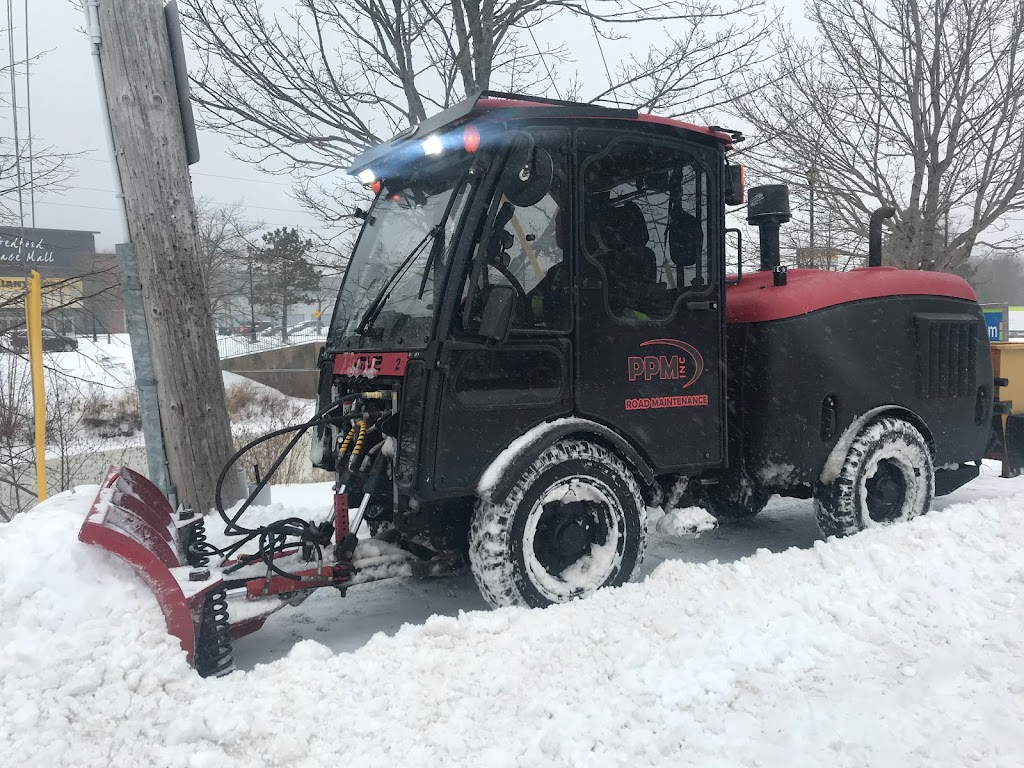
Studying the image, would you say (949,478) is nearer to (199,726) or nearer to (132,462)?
(199,726)

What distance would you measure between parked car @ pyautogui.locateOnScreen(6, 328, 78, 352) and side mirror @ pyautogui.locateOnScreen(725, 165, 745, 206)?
7500 mm

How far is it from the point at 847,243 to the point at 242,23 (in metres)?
10.7

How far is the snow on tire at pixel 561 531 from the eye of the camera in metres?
3.49

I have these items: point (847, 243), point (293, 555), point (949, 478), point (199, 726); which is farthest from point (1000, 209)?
point (199, 726)

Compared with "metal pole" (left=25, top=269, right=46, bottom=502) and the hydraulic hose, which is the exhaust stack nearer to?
the hydraulic hose

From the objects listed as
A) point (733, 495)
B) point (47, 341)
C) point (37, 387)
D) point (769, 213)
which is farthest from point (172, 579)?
point (47, 341)

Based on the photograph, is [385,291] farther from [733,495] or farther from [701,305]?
[733,495]

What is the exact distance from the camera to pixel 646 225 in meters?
4.04

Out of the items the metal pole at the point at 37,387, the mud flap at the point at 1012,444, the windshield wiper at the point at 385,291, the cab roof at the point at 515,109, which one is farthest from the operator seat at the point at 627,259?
the mud flap at the point at 1012,444

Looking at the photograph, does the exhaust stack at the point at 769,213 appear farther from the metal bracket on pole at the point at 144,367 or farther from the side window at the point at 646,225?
the metal bracket on pole at the point at 144,367

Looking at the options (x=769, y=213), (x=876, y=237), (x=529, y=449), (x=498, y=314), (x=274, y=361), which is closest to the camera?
(x=498, y=314)

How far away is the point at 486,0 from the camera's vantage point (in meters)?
8.92

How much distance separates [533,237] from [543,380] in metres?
0.71

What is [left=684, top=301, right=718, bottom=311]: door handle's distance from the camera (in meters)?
4.13
